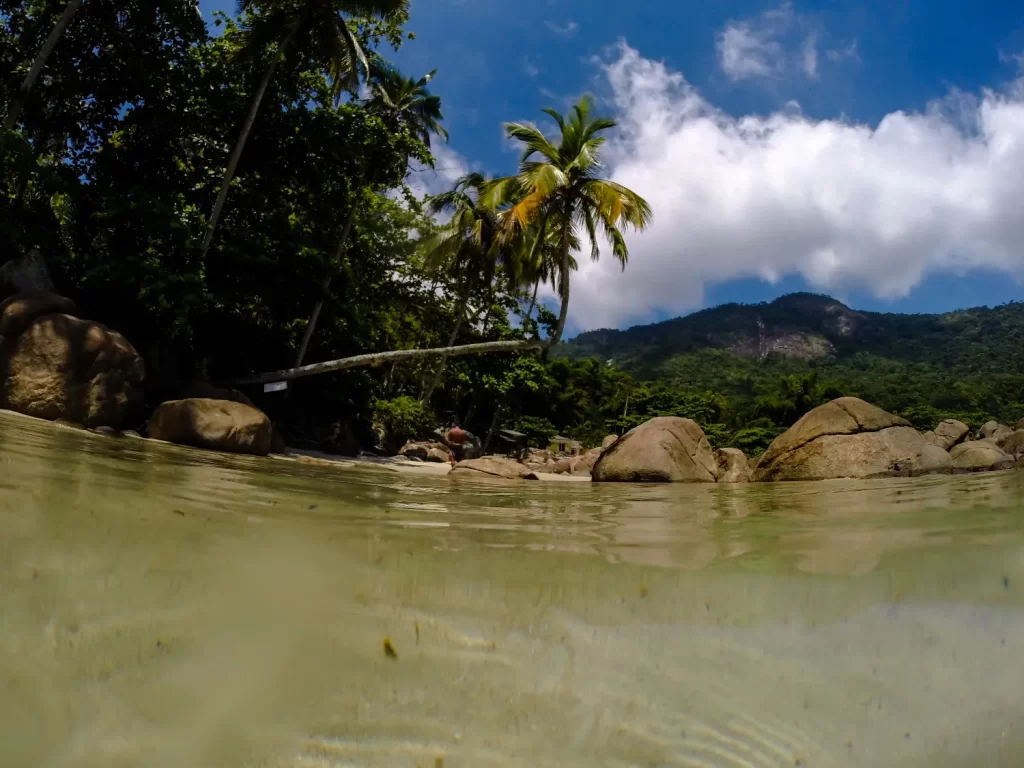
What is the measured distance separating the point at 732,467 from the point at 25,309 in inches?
441

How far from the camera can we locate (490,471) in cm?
975

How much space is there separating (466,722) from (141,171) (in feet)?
46.3

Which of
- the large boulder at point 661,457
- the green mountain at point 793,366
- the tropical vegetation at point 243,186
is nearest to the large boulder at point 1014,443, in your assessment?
the large boulder at point 661,457

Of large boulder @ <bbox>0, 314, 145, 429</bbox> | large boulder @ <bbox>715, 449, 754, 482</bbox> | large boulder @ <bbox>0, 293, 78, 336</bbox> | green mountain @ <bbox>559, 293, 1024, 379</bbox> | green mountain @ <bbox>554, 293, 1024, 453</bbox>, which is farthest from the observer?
green mountain @ <bbox>559, 293, 1024, 379</bbox>

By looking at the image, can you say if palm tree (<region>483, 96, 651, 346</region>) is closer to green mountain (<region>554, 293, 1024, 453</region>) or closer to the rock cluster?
the rock cluster

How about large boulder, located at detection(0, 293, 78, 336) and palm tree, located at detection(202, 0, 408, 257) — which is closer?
large boulder, located at detection(0, 293, 78, 336)

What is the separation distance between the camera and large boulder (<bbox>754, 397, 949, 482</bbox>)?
29.7 feet

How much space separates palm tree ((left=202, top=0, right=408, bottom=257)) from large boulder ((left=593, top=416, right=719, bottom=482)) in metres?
8.87

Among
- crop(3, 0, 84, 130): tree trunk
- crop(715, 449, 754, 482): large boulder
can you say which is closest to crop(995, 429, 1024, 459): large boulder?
crop(715, 449, 754, 482): large boulder

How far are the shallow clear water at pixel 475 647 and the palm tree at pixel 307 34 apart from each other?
1160cm

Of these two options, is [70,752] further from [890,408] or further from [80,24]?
[890,408]

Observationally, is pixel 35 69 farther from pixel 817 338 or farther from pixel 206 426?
pixel 817 338

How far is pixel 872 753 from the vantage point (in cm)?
114

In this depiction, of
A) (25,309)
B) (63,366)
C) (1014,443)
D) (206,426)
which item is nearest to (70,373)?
(63,366)
